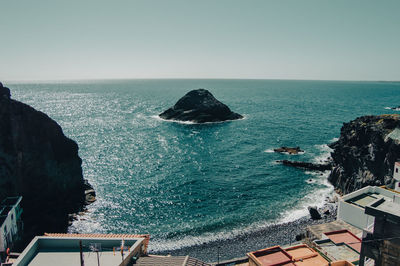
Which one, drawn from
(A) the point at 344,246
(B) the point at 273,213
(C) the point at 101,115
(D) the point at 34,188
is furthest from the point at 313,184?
(C) the point at 101,115

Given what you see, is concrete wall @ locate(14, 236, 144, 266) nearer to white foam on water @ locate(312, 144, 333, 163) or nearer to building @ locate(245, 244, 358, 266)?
building @ locate(245, 244, 358, 266)

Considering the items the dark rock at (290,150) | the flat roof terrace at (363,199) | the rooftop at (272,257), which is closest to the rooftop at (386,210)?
the rooftop at (272,257)

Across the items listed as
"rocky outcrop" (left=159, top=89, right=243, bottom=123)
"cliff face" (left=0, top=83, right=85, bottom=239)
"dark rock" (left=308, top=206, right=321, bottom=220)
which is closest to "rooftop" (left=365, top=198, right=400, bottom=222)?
"dark rock" (left=308, top=206, right=321, bottom=220)

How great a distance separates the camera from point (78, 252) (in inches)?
975

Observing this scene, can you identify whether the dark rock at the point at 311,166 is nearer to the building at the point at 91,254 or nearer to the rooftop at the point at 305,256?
the rooftop at the point at 305,256

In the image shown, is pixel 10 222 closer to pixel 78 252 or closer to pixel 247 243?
pixel 78 252

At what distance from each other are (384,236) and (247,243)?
34.2 metres

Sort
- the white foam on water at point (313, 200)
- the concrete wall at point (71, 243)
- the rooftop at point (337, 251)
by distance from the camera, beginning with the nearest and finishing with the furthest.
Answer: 1. the concrete wall at point (71, 243)
2. the rooftop at point (337, 251)
3. the white foam on water at point (313, 200)

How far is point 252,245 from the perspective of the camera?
47344 millimetres

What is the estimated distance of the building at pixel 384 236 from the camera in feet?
52.2

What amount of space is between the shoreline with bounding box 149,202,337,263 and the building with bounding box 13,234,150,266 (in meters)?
21.1

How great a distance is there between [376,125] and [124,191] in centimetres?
5884

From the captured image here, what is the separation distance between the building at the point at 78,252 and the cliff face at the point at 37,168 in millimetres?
27935

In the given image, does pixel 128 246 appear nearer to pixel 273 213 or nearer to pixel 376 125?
pixel 273 213
